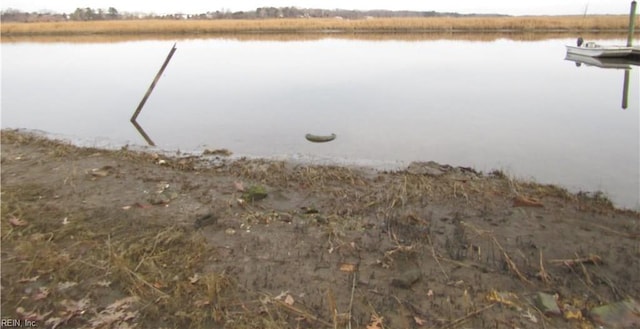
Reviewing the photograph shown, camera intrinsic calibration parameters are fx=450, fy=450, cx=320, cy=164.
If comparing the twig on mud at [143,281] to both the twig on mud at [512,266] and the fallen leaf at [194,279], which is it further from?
the twig on mud at [512,266]

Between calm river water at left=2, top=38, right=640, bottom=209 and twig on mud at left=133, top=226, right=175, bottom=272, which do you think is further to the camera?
calm river water at left=2, top=38, right=640, bottom=209

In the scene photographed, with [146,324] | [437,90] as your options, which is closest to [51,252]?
[146,324]

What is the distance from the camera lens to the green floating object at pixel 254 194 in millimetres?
5961

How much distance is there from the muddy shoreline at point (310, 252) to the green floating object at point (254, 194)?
0.03 metres

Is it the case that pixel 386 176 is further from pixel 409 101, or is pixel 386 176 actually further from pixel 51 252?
pixel 409 101

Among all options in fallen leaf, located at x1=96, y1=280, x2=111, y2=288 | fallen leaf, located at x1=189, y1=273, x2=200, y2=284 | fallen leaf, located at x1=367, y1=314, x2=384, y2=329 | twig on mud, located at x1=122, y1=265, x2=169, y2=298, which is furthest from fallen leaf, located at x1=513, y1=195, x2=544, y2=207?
fallen leaf, located at x1=96, y1=280, x2=111, y2=288

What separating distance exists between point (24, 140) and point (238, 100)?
699 cm

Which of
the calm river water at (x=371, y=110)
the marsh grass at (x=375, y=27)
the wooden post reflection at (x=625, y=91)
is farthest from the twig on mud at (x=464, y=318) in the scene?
the marsh grass at (x=375, y=27)

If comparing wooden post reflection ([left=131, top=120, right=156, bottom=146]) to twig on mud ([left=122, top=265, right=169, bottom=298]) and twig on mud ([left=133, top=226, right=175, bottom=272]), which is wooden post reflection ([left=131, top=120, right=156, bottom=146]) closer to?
twig on mud ([left=133, top=226, right=175, bottom=272])

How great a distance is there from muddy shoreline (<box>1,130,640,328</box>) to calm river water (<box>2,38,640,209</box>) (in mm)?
2238

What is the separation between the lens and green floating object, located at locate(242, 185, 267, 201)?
5961 mm

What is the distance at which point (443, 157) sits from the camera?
904 cm

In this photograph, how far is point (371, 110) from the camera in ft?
44.0

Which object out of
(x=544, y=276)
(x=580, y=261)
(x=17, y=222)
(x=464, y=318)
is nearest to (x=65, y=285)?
(x=17, y=222)
